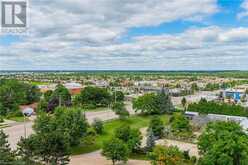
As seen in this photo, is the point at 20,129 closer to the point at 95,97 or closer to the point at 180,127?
the point at 180,127

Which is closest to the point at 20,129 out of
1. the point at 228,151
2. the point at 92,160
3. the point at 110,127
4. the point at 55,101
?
the point at 110,127

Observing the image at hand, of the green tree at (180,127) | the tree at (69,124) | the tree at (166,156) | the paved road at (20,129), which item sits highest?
the tree at (69,124)

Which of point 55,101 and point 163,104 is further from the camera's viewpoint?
point 55,101

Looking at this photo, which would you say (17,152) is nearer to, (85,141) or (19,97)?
(85,141)

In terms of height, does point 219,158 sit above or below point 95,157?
above

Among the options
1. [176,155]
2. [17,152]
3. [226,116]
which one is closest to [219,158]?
[176,155]

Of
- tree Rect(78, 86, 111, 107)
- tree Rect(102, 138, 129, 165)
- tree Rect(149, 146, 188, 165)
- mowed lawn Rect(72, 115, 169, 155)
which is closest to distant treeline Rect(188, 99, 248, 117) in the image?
mowed lawn Rect(72, 115, 169, 155)

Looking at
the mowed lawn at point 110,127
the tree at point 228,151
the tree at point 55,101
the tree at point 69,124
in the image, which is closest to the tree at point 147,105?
the mowed lawn at point 110,127

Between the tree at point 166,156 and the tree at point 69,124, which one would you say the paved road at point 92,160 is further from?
the tree at point 166,156
